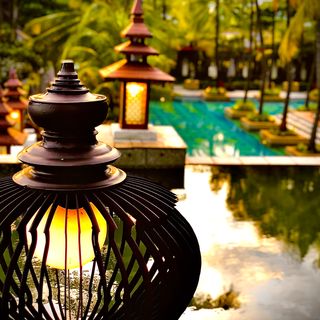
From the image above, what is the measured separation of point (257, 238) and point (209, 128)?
60.7 feet

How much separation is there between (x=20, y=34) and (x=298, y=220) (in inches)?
1140

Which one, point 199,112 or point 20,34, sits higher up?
point 20,34

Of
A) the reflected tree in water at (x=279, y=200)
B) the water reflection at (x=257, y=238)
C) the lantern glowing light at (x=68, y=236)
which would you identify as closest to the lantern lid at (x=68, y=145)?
the lantern glowing light at (x=68, y=236)

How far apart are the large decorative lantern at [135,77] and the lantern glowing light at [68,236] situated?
32.9ft

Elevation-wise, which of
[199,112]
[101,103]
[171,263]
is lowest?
[199,112]

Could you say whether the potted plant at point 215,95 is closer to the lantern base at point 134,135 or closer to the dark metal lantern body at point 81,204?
the lantern base at point 134,135

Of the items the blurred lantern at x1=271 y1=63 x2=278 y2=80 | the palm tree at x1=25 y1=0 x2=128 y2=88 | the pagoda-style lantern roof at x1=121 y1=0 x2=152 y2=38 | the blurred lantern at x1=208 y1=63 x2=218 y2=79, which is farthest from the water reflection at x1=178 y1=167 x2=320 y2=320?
the blurred lantern at x1=271 y1=63 x2=278 y2=80

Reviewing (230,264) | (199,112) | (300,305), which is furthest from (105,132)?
(199,112)

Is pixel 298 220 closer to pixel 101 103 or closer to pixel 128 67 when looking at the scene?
pixel 128 67

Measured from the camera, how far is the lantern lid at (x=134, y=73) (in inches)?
495

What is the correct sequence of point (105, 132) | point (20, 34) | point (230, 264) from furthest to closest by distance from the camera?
point (20, 34)
point (105, 132)
point (230, 264)

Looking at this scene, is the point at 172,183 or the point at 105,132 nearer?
the point at 172,183

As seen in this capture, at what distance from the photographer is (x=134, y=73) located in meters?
12.6

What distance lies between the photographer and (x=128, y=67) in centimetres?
1284
